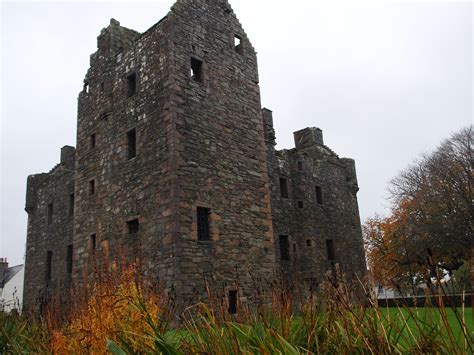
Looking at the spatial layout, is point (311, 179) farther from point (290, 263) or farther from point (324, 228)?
point (290, 263)

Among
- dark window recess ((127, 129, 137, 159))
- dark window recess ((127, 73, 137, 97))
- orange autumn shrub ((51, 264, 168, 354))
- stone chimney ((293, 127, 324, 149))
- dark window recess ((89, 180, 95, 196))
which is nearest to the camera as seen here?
orange autumn shrub ((51, 264, 168, 354))

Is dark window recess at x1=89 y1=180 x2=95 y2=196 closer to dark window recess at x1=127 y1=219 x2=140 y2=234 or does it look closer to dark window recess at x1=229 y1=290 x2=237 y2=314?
dark window recess at x1=127 y1=219 x2=140 y2=234

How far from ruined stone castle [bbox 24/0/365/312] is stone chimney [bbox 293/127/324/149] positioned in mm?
8948

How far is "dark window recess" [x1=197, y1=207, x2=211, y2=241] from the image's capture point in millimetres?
10961

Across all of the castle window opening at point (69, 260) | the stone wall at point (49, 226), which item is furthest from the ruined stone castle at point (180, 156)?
the stone wall at point (49, 226)

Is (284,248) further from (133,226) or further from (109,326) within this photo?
(109,326)

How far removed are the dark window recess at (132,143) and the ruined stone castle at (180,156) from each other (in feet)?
0.12

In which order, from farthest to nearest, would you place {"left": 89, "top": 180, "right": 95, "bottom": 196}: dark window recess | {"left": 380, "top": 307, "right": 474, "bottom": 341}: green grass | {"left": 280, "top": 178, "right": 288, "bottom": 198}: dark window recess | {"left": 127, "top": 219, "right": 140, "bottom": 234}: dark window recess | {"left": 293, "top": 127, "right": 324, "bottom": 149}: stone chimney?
{"left": 293, "top": 127, "right": 324, "bottom": 149}: stone chimney
{"left": 280, "top": 178, "right": 288, "bottom": 198}: dark window recess
{"left": 89, "top": 180, "right": 95, "bottom": 196}: dark window recess
{"left": 127, "top": 219, "right": 140, "bottom": 234}: dark window recess
{"left": 380, "top": 307, "right": 474, "bottom": 341}: green grass

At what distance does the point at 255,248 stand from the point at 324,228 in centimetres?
913

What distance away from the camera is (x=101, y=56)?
1480 cm

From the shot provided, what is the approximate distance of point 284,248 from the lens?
18.8 m

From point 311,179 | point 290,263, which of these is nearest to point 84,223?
point 290,263

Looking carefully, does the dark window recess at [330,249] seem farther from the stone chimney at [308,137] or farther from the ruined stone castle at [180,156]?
the ruined stone castle at [180,156]

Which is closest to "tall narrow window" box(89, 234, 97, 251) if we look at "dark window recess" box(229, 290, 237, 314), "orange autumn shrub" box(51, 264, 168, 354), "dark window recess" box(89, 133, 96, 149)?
"dark window recess" box(89, 133, 96, 149)
